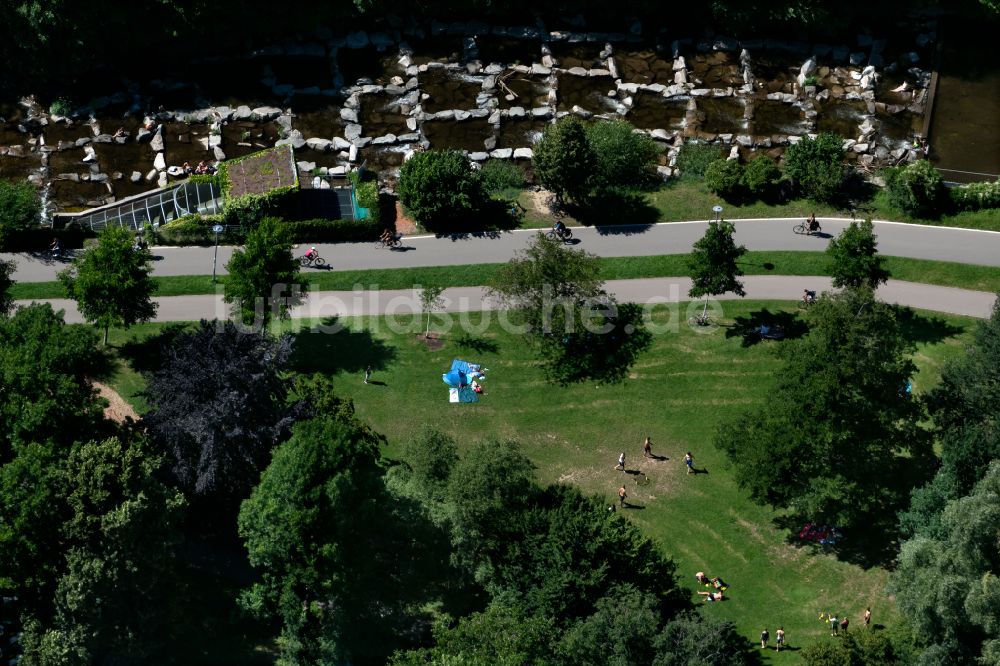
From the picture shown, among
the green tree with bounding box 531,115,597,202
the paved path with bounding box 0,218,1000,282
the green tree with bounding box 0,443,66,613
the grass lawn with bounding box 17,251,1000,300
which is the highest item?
the green tree with bounding box 531,115,597,202

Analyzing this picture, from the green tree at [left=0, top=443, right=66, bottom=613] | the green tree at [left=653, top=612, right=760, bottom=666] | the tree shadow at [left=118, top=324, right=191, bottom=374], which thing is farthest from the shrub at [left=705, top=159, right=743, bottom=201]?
the green tree at [left=0, top=443, right=66, bottom=613]

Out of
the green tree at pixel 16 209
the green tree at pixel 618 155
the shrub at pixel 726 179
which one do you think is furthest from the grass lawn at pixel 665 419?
the green tree at pixel 618 155

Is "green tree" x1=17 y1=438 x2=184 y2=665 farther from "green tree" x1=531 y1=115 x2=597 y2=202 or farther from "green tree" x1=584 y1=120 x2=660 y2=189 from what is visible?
"green tree" x1=584 y1=120 x2=660 y2=189

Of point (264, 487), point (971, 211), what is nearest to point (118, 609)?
point (264, 487)

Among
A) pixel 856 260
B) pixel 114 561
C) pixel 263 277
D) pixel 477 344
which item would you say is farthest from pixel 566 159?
pixel 114 561

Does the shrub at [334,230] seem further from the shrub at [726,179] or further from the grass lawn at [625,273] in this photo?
the shrub at [726,179]

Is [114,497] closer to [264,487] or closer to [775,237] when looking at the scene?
[264,487]
